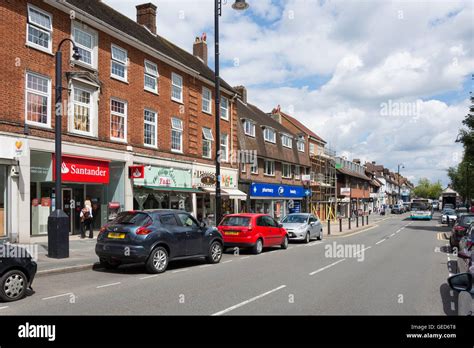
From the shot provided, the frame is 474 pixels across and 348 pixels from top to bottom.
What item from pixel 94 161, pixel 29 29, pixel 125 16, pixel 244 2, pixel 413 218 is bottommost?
pixel 413 218

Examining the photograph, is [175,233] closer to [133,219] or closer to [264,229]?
[133,219]

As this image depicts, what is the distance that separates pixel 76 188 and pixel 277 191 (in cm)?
2212

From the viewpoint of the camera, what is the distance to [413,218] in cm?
5109

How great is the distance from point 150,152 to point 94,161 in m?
3.99

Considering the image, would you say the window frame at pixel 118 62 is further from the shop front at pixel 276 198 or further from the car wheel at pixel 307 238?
the shop front at pixel 276 198

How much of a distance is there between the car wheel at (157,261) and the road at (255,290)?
205 millimetres

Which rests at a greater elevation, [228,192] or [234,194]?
[228,192]

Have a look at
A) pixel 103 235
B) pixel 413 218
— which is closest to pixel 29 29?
pixel 103 235

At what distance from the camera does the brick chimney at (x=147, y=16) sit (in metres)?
27.4

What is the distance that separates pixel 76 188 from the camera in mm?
19391

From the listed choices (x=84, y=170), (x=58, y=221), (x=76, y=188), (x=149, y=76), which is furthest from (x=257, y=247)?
(x=149, y=76)
